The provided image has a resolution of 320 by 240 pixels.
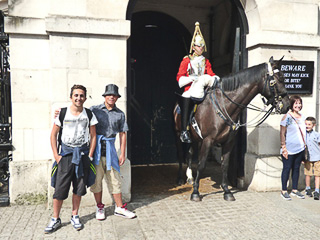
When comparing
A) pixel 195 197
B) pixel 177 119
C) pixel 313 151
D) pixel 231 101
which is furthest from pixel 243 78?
pixel 195 197

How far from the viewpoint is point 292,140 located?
5.02 m

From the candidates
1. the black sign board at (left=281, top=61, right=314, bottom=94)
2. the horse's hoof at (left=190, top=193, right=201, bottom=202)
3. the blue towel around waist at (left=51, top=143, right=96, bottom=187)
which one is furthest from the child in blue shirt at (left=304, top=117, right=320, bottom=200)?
the blue towel around waist at (left=51, top=143, right=96, bottom=187)

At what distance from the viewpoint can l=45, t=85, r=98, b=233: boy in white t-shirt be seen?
3613 millimetres

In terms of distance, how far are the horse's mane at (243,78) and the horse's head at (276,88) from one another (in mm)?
145

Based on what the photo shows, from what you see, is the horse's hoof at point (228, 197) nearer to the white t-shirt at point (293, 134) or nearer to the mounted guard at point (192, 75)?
the mounted guard at point (192, 75)

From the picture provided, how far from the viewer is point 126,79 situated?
4.86 metres

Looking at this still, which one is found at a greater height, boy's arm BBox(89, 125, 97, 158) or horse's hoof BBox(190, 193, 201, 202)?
boy's arm BBox(89, 125, 97, 158)

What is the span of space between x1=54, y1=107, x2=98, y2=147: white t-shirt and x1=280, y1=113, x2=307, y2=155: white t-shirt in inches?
136

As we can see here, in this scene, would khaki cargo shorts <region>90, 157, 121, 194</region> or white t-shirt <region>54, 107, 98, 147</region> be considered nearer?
white t-shirt <region>54, 107, 98, 147</region>

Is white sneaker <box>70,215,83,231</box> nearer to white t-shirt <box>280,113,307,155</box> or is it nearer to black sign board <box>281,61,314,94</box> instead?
white t-shirt <box>280,113,307,155</box>

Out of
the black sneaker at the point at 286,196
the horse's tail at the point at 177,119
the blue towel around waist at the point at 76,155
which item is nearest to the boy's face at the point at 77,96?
the blue towel around waist at the point at 76,155

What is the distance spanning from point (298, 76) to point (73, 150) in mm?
4478

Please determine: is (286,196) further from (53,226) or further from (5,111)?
(5,111)

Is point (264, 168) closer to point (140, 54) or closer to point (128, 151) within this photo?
point (128, 151)
